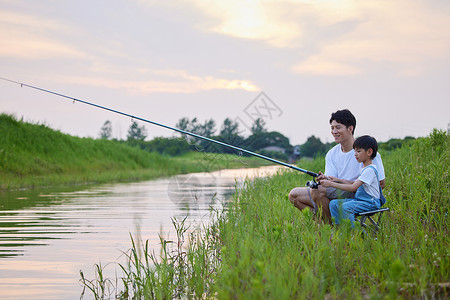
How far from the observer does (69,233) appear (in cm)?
723

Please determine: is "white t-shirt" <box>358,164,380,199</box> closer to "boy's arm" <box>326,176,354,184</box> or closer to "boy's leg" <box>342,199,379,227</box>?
"boy's leg" <box>342,199,379,227</box>

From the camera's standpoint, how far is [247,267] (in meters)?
3.26

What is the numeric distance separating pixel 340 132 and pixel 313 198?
71 cm

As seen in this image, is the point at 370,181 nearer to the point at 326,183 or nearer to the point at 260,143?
the point at 326,183

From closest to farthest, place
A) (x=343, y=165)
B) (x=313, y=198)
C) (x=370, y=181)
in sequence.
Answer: (x=370, y=181) → (x=313, y=198) → (x=343, y=165)

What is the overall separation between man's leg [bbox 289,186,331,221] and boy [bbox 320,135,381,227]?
0.26 metres

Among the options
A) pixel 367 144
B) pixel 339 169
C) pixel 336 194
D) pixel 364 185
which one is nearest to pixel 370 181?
pixel 364 185

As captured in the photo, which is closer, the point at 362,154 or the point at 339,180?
the point at 362,154

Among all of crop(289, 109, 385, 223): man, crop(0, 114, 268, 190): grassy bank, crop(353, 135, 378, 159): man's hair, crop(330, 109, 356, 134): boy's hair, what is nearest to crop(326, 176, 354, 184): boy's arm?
crop(289, 109, 385, 223): man

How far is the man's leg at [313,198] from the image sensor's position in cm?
489

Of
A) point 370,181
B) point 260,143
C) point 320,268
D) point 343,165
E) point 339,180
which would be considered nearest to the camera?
point 320,268

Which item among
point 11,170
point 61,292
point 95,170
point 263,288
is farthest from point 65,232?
point 95,170

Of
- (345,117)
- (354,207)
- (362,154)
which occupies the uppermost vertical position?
(345,117)

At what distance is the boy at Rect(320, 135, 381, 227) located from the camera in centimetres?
449
